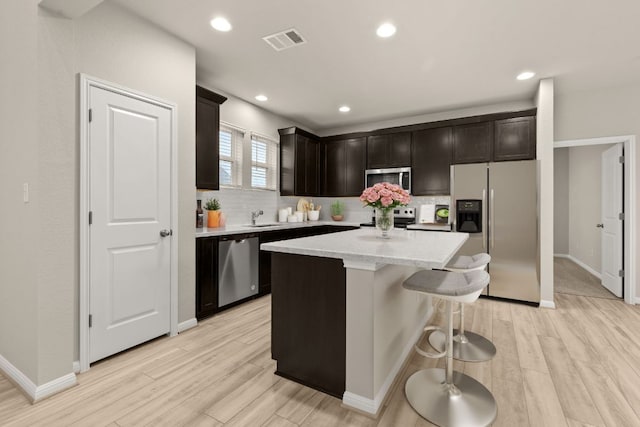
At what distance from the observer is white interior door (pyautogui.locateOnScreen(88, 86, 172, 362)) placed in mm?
2207

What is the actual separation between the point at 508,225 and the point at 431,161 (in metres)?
1.49

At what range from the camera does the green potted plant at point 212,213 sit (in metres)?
3.78

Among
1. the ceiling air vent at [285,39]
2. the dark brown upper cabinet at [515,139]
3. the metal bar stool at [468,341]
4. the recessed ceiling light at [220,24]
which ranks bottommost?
the metal bar stool at [468,341]

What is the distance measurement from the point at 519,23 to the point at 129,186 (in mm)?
3467

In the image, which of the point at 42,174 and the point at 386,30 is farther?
the point at 386,30

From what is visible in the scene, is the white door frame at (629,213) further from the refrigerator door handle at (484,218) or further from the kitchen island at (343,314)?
the kitchen island at (343,314)

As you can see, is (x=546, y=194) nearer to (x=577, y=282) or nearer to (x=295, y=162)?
(x=577, y=282)

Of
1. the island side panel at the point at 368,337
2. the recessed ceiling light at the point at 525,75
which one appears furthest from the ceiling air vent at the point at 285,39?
the recessed ceiling light at the point at 525,75

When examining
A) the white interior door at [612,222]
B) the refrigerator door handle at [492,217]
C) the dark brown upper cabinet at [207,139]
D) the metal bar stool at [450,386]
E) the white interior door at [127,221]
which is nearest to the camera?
the metal bar stool at [450,386]

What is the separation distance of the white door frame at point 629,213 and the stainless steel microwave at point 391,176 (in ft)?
7.78

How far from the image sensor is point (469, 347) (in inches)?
99.3

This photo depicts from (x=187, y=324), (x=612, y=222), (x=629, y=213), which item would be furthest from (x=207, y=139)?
(x=612, y=222)

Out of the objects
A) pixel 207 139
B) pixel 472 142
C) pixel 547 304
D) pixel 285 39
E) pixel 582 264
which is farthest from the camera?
pixel 582 264

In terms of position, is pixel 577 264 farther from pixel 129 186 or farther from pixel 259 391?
pixel 129 186
